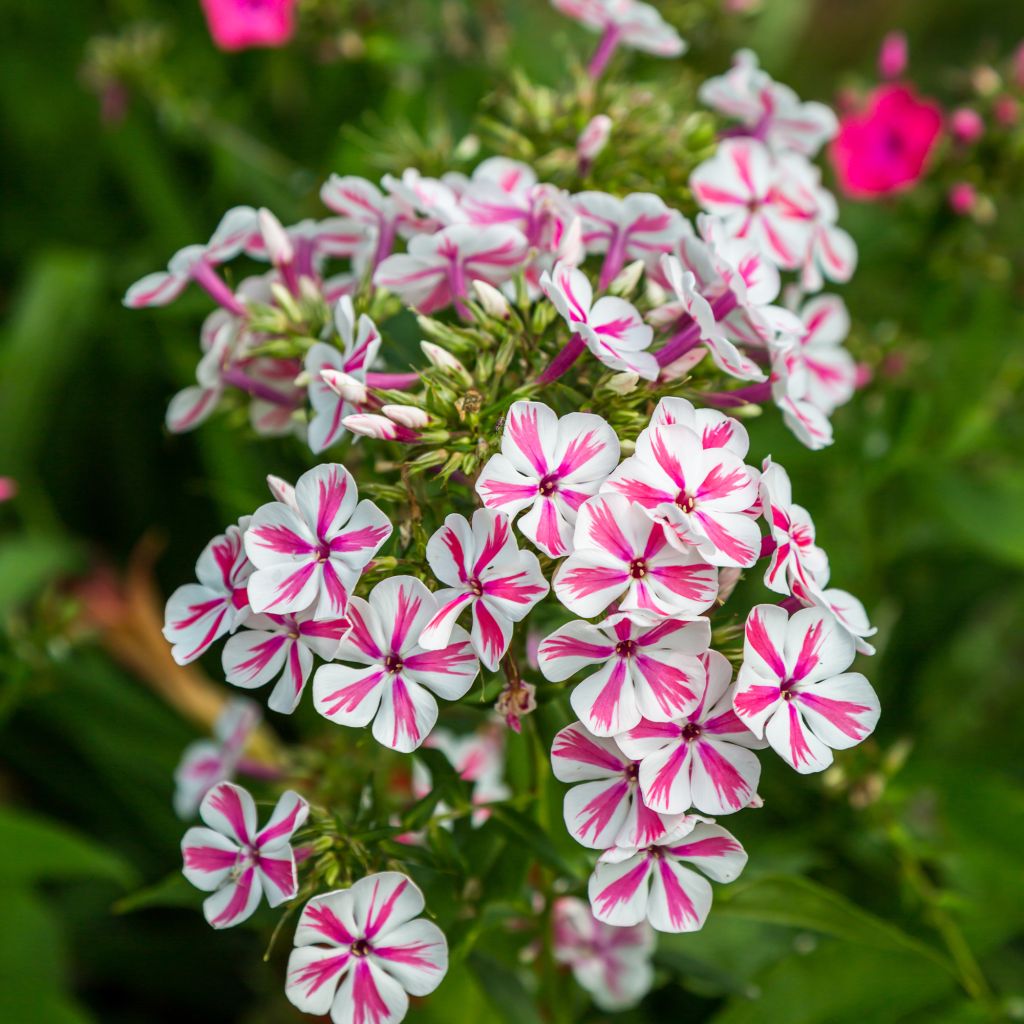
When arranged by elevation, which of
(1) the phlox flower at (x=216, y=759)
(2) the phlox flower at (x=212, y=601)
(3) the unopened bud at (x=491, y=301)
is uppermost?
(3) the unopened bud at (x=491, y=301)

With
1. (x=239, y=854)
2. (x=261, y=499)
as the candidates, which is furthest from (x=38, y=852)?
(x=239, y=854)

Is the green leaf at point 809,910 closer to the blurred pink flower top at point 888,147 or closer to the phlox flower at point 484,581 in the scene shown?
the phlox flower at point 484,581

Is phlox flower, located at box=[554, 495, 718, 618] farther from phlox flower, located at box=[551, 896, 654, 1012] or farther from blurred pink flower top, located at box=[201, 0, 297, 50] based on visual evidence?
blurred pink flower top, located at box=[201, 0, 297, 50]

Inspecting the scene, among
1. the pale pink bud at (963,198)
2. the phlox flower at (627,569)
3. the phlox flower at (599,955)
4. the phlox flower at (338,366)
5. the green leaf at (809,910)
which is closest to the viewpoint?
the phlox flower at (627,569)

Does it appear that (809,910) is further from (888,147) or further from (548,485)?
(888,147)

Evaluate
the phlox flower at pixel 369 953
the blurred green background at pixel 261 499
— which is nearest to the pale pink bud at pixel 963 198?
the blurred green background at pixel 261 499

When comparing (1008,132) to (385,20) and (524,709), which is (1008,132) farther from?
(524,709)

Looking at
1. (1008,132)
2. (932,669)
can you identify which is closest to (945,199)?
(1008,132)
